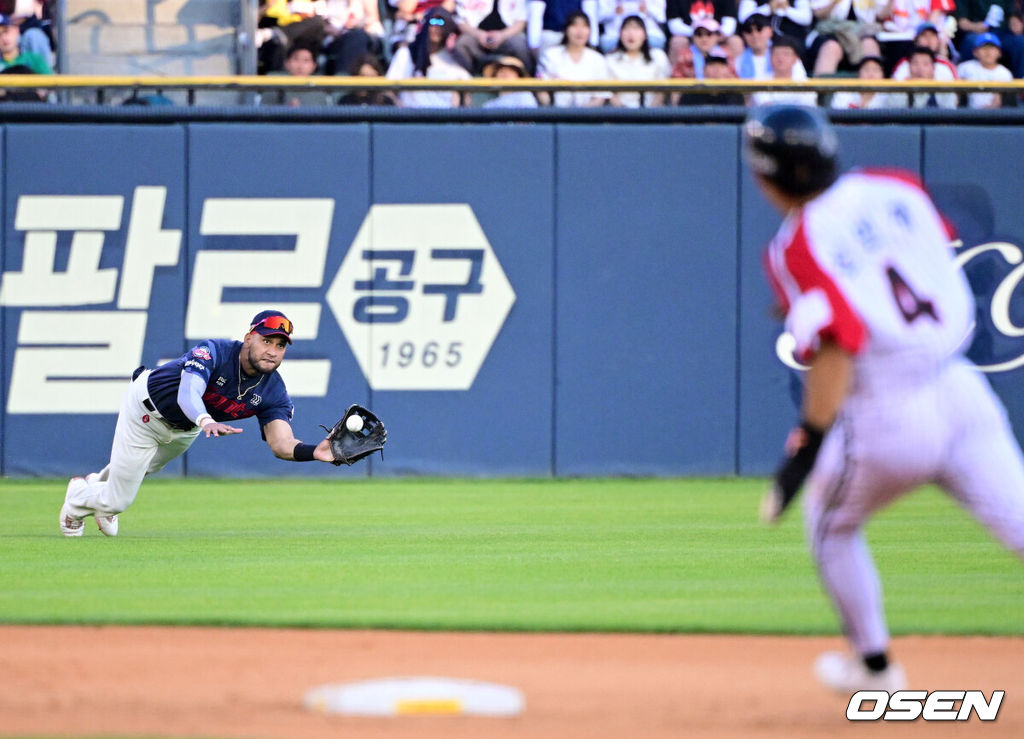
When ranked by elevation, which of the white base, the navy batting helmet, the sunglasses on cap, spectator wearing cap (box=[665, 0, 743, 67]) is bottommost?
the white base

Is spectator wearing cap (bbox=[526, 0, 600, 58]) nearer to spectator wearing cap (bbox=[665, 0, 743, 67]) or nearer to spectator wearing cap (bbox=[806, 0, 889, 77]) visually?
spectator wearing cap (bbox=[665, 0, 743, 67])

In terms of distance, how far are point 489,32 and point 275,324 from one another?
20.7 ft

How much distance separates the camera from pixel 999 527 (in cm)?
384

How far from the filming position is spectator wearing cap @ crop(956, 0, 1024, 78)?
14.1m

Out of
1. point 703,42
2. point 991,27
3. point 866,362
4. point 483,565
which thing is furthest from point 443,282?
point 866,362

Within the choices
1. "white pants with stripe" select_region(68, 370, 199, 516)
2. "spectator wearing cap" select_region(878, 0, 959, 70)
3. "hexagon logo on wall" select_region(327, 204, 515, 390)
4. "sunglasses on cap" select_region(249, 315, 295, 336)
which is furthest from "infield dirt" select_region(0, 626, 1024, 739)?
"spectator wearing cap" select_region(878, 0, 959, 70)

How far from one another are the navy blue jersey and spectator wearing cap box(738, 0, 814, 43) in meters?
7.32

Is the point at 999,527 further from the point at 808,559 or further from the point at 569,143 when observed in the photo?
the point at 569,143

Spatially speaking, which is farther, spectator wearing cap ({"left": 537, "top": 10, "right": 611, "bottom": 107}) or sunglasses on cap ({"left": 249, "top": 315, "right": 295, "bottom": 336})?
spectator wearing cap ({"left": 537, "top": 10, "right": 611, "bottom": 107})

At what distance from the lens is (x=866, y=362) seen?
3.77 metres

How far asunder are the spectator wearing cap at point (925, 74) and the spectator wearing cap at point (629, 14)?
2345mm

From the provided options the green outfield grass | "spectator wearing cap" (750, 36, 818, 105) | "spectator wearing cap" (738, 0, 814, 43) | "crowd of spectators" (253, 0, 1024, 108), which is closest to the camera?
the green outfield grass

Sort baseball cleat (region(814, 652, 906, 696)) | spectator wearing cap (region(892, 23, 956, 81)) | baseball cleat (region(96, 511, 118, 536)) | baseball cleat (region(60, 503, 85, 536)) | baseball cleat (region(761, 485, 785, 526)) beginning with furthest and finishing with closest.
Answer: spectator wearing cap (region(892, 23, 956, 81)), baseball cleat (region(96, 511, 118, 536)), baseball cleat (region(60, 503, 85, 536)), baseball cleat (region(814, 652, 906, 696)), baseball cleat (region(761, 485, 785, 526))

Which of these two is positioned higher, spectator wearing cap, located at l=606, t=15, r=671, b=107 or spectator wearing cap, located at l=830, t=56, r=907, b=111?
spectator wearing cap, located at l=606, t=15, r=671, b=107
